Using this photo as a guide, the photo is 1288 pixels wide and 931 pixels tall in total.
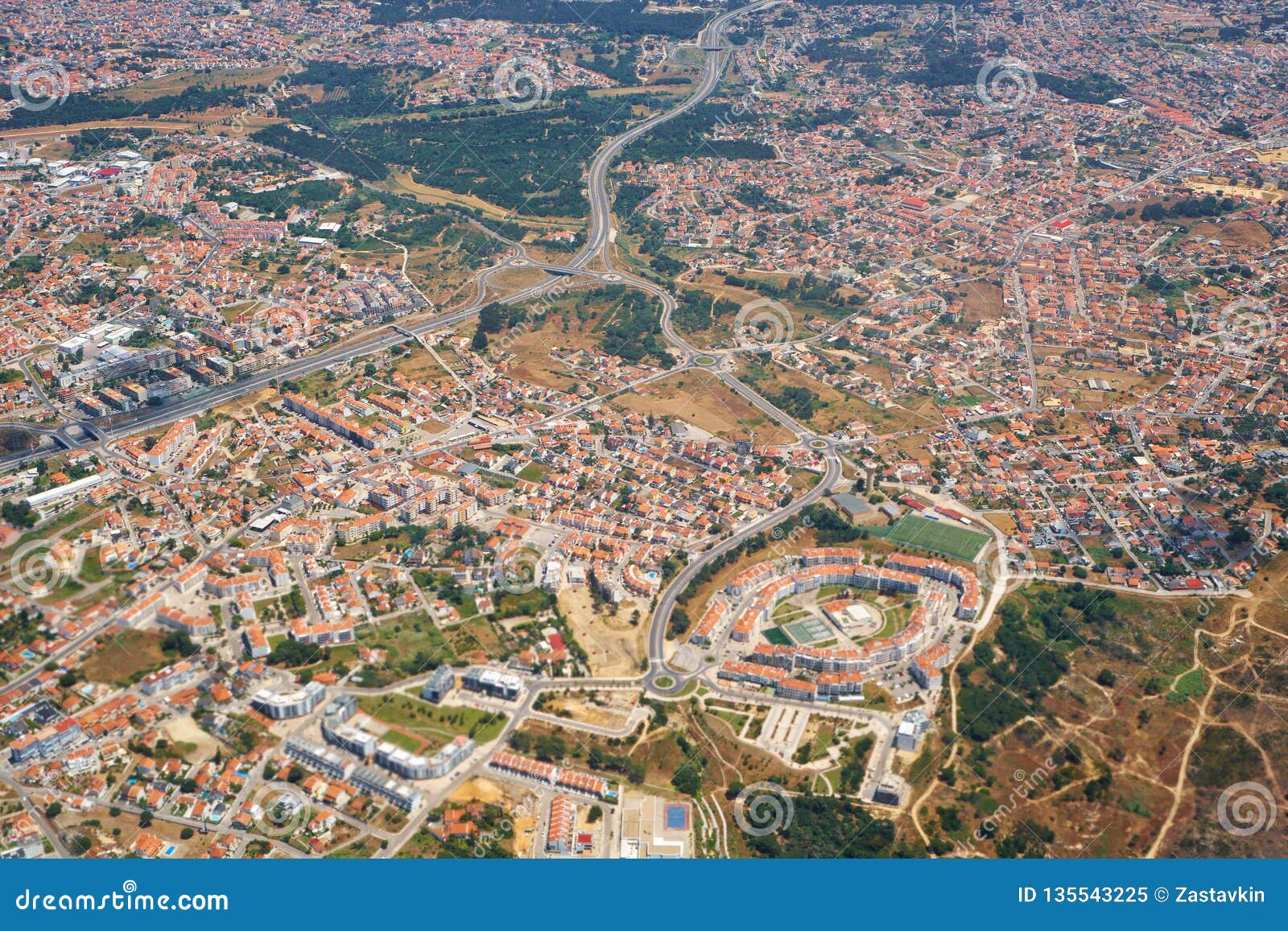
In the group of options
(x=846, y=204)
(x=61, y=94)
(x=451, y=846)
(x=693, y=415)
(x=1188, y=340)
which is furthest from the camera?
(x=61, y=94)

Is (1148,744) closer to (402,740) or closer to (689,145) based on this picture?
(402,740)

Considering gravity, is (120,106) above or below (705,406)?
above

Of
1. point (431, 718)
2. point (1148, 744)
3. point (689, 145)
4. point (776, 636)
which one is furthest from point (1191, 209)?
point (431, 718)

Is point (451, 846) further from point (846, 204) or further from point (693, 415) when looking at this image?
point (846, 204)

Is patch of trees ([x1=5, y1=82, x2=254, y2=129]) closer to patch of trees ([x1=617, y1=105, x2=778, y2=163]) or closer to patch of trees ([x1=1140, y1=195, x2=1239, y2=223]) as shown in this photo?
patch of trees ([x1=617, y1=105, x2=778, y2=163])

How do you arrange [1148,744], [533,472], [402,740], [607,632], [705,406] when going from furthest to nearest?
[705,406], [533,472], [607,632], [1148,744], [402,740]

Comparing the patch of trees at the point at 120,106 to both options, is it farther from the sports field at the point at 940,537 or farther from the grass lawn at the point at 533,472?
the sports field at the point at 940,537

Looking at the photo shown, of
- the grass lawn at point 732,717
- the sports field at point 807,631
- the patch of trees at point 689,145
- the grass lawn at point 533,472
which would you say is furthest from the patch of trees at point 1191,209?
the grass lawn at point 732,717

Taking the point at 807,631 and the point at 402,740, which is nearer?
the point at 402,740

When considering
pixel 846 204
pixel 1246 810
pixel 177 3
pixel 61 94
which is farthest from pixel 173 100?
pixel 1246 810
